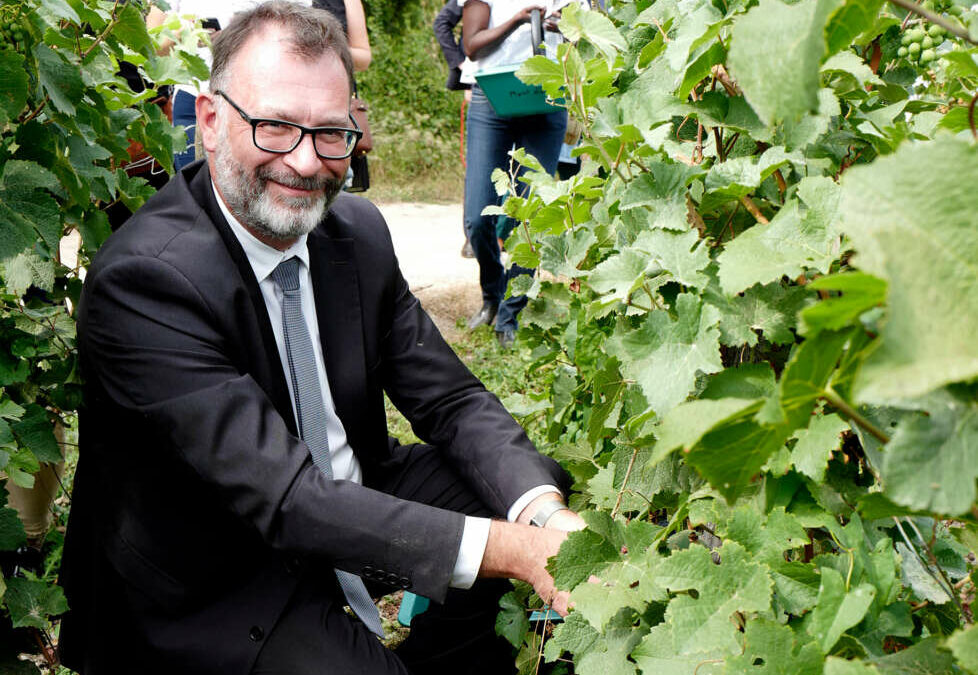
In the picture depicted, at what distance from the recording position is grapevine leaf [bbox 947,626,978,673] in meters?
0.57

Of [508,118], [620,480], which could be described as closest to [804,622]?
[620,480]

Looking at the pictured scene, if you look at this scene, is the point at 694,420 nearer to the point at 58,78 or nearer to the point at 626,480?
the point at 626,480

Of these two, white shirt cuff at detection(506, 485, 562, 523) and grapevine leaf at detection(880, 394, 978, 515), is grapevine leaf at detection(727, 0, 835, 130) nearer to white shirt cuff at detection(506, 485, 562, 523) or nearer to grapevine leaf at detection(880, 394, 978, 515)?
grapevine leaf at detection(880, 394, 978, 515)

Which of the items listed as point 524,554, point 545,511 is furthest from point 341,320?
point 524,554

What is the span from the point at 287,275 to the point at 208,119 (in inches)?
18.2

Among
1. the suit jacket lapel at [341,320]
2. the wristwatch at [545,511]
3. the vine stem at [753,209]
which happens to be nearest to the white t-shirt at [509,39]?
the suit jacket lapel at [341,320]

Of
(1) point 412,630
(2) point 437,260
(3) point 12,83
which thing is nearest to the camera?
(3) point 12,83

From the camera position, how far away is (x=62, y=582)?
2061 mm

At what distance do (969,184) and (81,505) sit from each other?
1.99 m

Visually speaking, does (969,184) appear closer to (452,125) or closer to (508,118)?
(508,118)

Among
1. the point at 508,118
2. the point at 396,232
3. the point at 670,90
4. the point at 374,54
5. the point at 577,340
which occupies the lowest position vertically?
the point at 396,232

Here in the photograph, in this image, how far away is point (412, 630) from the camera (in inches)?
91.7

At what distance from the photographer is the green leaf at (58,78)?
Answer: 168cm

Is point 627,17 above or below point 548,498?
above
